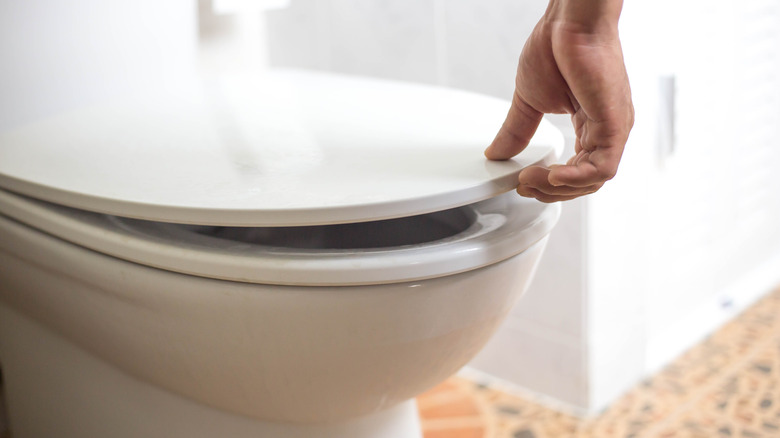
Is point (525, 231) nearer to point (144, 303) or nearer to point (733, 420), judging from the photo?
point (144, 303)

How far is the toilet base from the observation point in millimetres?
765

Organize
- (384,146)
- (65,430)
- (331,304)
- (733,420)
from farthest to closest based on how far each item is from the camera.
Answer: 1. (733,420)
2. (65,430)
3. (384,146)
4. (331,304)

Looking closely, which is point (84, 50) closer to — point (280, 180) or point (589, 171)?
point (280, 180)

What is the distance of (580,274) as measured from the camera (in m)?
1.08

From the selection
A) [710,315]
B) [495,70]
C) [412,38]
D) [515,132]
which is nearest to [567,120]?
[495,70]

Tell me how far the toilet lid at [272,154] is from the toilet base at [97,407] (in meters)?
0.23

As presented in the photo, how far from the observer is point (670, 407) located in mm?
1115

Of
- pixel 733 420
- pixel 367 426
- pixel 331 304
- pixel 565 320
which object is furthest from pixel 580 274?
pixel 331 304

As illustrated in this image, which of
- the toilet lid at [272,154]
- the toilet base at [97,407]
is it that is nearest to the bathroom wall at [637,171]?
the toilet lid at [272,154]

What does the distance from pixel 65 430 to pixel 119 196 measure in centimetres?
43

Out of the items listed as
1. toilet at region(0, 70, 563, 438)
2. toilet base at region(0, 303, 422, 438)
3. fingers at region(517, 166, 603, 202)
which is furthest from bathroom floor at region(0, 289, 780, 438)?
fingers at region(517, 166, 603, 202)

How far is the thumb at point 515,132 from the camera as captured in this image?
637mm

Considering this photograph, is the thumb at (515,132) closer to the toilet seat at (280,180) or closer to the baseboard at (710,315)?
the toilet seat at (280,180)

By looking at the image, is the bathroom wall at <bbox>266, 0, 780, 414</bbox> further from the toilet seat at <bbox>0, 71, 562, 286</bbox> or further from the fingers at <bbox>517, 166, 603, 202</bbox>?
the fingers at <bbox>517, 166, 603, 202</bbox>
